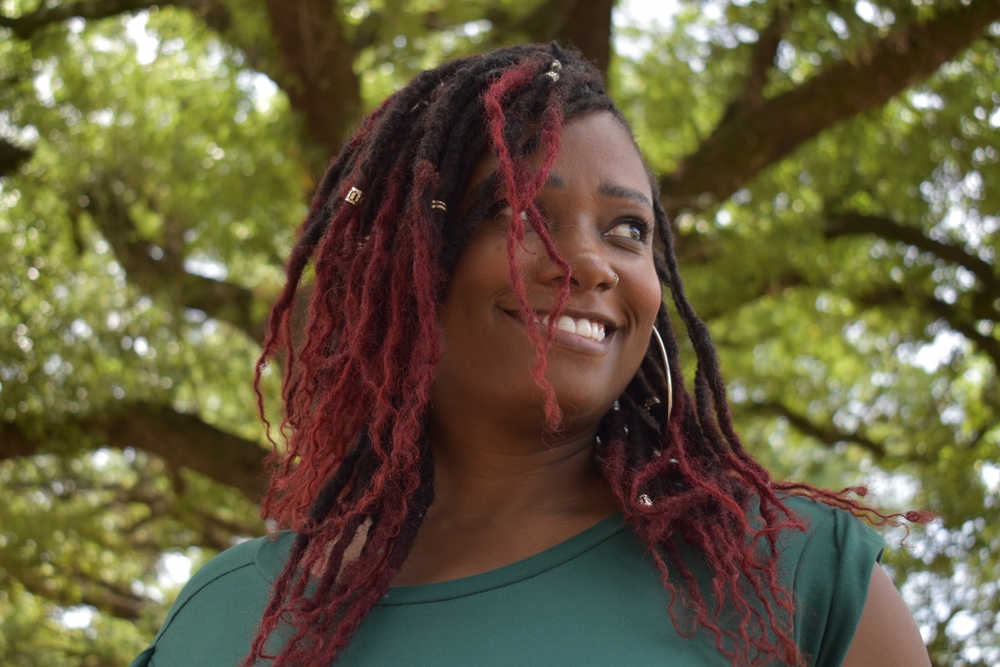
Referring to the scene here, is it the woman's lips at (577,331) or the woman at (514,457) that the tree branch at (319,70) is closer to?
the woman at (514,457)

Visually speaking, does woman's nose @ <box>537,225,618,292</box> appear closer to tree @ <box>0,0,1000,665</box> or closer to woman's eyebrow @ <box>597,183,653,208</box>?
woman's eyebrow @ <box>597,183,653,208</box>

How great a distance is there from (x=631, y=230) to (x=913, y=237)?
461 centimetres

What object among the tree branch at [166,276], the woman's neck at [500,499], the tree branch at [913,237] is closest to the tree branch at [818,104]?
the tree branch at [913,237]

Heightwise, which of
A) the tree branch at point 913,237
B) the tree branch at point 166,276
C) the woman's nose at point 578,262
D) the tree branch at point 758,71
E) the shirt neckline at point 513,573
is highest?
the woman's nose at point 578,262

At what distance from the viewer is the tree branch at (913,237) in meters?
5.88

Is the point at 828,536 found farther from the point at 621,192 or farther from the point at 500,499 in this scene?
the point at 621,192

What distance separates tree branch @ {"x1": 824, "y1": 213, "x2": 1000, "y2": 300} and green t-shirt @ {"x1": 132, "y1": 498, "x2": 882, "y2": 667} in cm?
462

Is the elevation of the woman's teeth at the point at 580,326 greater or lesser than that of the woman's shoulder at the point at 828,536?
greater

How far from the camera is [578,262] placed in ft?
6.16

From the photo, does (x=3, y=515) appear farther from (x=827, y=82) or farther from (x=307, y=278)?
(x=827, y=82)

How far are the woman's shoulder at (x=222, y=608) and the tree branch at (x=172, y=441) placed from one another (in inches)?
141

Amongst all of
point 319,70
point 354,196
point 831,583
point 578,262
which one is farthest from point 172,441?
point 831,583

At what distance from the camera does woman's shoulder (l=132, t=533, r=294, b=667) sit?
197 centimetres

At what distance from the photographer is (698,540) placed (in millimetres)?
1821
